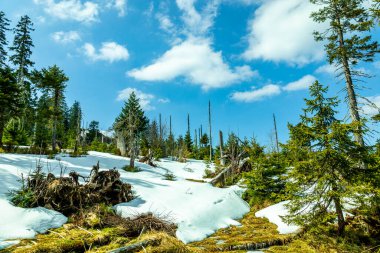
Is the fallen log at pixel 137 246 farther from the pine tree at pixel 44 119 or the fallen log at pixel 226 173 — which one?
the pine tree at pixel 44 119

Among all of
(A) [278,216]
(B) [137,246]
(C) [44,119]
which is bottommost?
(A) [278,216]

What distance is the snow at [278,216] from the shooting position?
8.14 meters

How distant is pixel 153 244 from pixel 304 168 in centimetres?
465

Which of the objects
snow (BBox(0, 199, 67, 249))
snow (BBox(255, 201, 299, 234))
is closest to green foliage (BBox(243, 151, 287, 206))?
snow (BBox(255, 201, 299, 234))

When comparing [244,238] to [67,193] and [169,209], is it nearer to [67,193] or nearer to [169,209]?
[169,209]

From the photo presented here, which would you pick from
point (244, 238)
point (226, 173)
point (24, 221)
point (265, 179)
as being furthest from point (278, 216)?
point (226, 173)

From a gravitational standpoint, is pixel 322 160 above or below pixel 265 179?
above

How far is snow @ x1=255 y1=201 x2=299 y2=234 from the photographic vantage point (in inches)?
321

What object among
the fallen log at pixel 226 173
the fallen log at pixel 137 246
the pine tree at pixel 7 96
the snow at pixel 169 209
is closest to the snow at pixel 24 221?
the snow at pixel 169 209

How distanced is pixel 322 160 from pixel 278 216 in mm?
3436

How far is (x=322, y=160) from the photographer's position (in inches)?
272

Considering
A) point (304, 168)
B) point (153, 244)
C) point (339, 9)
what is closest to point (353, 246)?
point (304, 168)

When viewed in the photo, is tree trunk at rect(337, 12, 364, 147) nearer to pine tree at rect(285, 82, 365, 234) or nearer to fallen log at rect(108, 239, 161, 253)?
pine tree at rect(285, 82, 365, 234)

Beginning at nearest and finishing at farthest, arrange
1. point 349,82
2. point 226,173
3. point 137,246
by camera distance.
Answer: point 137,246 < point 349,82 < point 226,173
